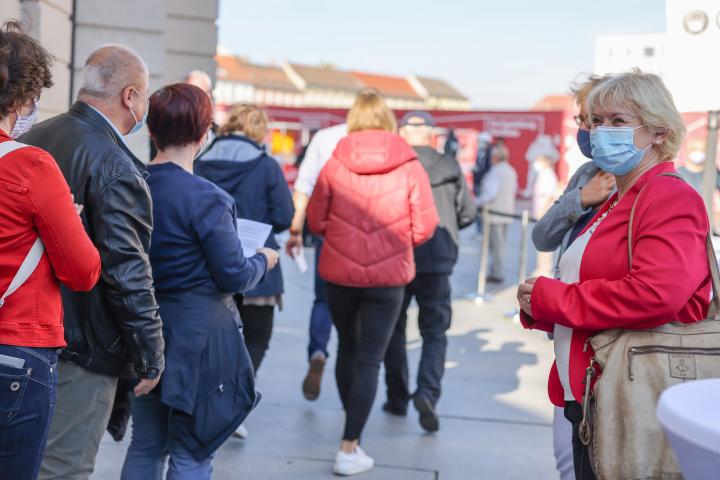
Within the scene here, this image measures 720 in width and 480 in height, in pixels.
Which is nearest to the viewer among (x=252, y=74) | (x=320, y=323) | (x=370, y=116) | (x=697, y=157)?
(x=370, y=116)

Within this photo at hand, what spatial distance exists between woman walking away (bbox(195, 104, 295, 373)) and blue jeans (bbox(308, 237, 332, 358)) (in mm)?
1023

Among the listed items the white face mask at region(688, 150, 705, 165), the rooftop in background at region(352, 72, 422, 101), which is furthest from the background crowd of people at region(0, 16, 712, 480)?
the rooftop in background at region(352, 72, 422, 101)

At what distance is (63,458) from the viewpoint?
292 centimetres

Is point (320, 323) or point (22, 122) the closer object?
point (22, 122)

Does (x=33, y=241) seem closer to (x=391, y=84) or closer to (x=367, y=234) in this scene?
(x=367, y=234)

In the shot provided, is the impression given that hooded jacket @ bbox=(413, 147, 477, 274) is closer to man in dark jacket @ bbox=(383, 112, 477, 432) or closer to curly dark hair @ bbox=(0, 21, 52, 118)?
man in dark jacket @ bbox=(383, 112, 477, 432)

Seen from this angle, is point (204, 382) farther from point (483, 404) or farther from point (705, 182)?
point (705, 182)

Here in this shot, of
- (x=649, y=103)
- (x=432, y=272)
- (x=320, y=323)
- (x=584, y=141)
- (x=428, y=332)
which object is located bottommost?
(x=320, y=323)

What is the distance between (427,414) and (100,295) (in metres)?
2.96

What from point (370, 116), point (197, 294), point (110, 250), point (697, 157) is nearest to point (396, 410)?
point (370, 116)

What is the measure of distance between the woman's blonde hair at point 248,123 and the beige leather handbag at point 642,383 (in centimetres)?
306

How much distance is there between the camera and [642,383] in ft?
7.78

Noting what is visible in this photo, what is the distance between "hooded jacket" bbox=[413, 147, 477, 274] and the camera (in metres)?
5.57

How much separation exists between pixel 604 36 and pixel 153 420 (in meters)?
4.35
